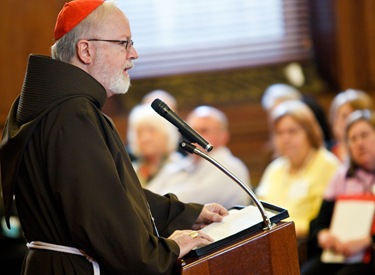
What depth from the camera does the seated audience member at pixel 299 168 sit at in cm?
575

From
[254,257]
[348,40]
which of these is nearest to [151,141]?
[348,40]

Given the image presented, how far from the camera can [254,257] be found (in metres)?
2.75

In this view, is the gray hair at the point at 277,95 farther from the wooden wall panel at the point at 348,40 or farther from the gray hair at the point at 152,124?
the gray hair at the point at 152,124

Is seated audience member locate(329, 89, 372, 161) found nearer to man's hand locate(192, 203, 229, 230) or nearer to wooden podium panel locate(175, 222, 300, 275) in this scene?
man's hand locate(192, 203, 229, 230)

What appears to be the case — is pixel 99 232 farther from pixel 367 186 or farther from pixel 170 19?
pixel 170 19

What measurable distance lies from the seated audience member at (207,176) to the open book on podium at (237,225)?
8.01 feet

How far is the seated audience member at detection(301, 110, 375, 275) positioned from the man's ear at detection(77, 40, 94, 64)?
2708 mm

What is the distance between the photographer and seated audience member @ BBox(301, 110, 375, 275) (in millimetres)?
5086

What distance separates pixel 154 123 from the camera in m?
6.30

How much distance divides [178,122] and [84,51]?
404 millimetres

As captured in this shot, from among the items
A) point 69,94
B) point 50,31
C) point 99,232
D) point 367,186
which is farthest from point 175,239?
point 50,31

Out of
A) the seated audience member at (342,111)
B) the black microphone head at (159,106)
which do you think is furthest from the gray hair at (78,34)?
the seated audience member at (342,111)

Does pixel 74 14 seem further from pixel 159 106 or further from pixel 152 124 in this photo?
pixel 152 124

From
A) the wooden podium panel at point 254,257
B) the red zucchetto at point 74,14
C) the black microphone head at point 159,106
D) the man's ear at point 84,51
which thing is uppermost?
the red zucchetto at point 74,14
